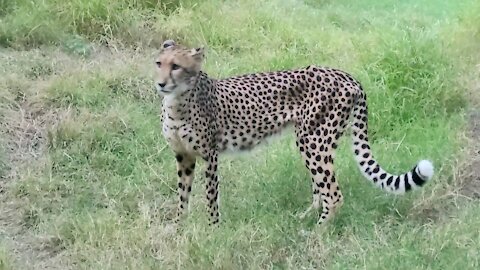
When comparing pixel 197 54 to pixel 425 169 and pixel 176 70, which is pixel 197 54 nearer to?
pixel 176 70

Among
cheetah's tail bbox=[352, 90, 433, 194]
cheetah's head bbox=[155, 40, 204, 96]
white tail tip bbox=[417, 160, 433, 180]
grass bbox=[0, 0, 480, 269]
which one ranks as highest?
cheetah's head bbox=[155, 40, 204, 96]

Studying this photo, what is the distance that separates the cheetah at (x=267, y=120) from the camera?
3.57m

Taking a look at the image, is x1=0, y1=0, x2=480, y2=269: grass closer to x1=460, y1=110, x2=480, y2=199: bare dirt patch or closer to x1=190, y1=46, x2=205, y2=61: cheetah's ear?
x1=460, y1=110, x2=480, y2=199: bare dirt patch

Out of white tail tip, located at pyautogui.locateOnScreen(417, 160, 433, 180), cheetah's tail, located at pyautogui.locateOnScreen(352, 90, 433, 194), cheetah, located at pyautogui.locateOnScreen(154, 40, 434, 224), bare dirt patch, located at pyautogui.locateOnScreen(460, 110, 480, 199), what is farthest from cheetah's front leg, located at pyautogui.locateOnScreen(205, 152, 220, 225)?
bare dirt patch, located at pyautogui.locateOnScreen(460, 110, 480, 199)

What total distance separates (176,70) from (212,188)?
21.4 inches

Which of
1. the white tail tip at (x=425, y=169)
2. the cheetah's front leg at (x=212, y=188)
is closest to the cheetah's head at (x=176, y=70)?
the cheetah's front leg at (x=212, y=188)

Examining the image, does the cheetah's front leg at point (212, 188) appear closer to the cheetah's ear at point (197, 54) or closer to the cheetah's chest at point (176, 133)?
the cheetah's chest at point (176, 133)

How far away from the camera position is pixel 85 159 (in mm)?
4359

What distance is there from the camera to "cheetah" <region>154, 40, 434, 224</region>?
3.57 meters

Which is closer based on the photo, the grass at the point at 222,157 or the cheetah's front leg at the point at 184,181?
the grass at the point at 222,157

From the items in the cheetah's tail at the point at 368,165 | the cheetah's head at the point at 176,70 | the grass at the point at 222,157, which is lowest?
the grass at the point at 222,157

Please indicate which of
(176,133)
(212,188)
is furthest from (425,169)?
(176,133)

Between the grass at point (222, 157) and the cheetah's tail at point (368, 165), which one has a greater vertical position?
the cheetah's tail at point (368, 165)

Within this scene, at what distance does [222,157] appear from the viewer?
4.32 m
